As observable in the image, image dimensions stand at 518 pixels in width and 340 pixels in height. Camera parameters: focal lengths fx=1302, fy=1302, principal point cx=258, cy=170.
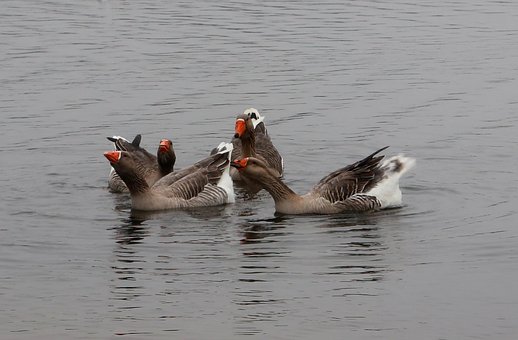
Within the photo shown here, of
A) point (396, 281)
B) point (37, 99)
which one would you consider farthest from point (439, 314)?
point (37, 99)

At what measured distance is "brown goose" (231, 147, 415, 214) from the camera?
17250mm

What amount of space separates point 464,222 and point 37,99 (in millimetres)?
10629

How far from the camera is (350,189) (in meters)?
17.5

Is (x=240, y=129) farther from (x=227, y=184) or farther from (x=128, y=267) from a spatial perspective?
(x=128, y=267)

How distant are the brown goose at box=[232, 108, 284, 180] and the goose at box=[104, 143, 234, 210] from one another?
2.06 feet

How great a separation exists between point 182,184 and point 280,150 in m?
3.55

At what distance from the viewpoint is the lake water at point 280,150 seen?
12.4 metres

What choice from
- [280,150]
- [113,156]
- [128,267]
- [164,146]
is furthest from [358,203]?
[128,267]

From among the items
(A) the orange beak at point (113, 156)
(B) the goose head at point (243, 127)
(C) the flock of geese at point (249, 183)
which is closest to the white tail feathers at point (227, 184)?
(C) the flock of geese at point (249, 183)

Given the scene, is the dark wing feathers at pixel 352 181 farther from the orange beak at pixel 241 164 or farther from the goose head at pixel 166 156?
the goose head at pixel 166 156

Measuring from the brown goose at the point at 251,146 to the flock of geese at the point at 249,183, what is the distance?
61cm

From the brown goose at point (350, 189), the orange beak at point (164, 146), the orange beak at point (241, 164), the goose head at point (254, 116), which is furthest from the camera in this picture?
the goose head at point (254, 116)

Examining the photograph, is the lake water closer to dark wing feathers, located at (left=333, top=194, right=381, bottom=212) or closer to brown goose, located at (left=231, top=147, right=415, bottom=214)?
brown goose, located at (left=231, top=147, right=415, bottom=214)

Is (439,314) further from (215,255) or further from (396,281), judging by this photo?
(215,255)
